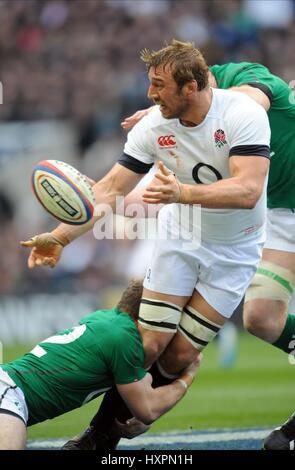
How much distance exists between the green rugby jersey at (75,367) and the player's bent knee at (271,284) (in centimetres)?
150

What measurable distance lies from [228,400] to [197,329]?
346cm

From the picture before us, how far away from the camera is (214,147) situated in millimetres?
5891

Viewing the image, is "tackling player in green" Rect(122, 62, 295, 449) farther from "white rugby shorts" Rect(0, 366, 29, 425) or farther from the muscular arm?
"white rugby shorts" Rect(0, 366, 29, 425)

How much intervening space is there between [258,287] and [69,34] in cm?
1266

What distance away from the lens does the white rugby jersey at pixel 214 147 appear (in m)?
5.73

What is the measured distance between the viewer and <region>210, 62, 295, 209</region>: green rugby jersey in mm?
6461

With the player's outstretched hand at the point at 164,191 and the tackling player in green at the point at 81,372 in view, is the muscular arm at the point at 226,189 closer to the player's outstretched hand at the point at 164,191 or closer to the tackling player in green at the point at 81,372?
the player's outstretched hand at the point at 164,191

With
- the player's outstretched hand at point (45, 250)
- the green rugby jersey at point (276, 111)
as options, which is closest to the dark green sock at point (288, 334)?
the green rugby jersey at point (276, 111)

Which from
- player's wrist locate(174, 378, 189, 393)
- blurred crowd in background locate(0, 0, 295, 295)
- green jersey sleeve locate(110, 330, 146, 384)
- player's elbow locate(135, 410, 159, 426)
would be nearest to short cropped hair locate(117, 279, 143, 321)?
green jersey sleeve locate(110, 330, 146, 384)

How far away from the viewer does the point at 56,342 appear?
5.49 meters

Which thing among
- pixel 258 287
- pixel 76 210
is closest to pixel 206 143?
pixel 76 210

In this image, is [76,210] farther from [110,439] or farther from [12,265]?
[12,265]

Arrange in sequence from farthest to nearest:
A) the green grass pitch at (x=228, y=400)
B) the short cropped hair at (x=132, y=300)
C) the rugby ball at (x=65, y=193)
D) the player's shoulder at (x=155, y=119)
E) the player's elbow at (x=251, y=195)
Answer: the green grass pitch at (x=228, y=400) < the player's shoulder at (x=155, y=119) < the short cropped hair at (x=132, y=300) < the rugby ball at (x=65, y=193) < the player's elbow at (x=251, y=195)

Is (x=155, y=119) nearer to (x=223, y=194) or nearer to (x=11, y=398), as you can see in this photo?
(x=223, y=194)
